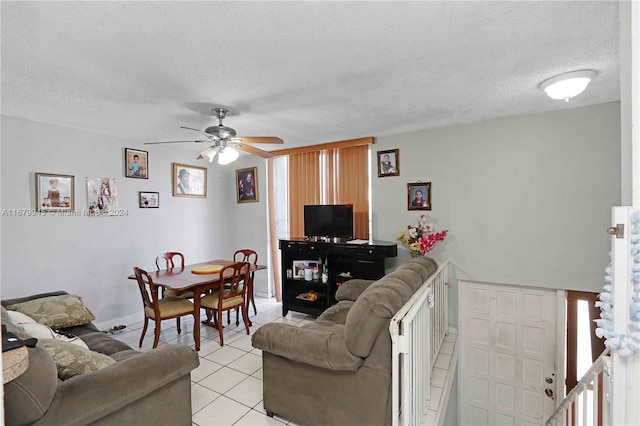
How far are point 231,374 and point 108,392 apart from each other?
145 centimetres

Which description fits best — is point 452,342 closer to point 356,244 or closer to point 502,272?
point 502,272

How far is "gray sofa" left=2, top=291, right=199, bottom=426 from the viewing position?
1.19 metres

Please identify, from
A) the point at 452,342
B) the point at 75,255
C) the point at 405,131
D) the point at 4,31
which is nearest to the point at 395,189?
the point at 405,131

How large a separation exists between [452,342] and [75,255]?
4553 mm

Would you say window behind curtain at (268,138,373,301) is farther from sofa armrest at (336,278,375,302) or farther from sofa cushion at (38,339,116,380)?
sofa cushion at (38,339,116,380)

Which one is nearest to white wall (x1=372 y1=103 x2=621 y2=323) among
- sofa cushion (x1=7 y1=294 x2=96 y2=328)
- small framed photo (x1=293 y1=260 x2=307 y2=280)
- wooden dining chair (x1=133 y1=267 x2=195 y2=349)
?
small framed photo (x1=293 y1=260 x2=307 y2=280)

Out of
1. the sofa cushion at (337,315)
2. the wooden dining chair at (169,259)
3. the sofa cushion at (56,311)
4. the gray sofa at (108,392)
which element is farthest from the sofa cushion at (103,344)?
the sofa cushion at (337,315)

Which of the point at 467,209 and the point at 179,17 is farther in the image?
the point at 467,209

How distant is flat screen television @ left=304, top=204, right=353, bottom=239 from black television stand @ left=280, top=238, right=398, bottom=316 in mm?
110

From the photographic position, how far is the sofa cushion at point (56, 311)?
2547mm

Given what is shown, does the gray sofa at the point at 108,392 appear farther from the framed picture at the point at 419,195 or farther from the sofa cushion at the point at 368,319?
the framed picture at the point at 419,195

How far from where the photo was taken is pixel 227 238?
541 cm

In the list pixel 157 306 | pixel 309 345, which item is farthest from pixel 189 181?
pixel 309 345

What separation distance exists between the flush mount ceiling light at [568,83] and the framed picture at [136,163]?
182 inches
